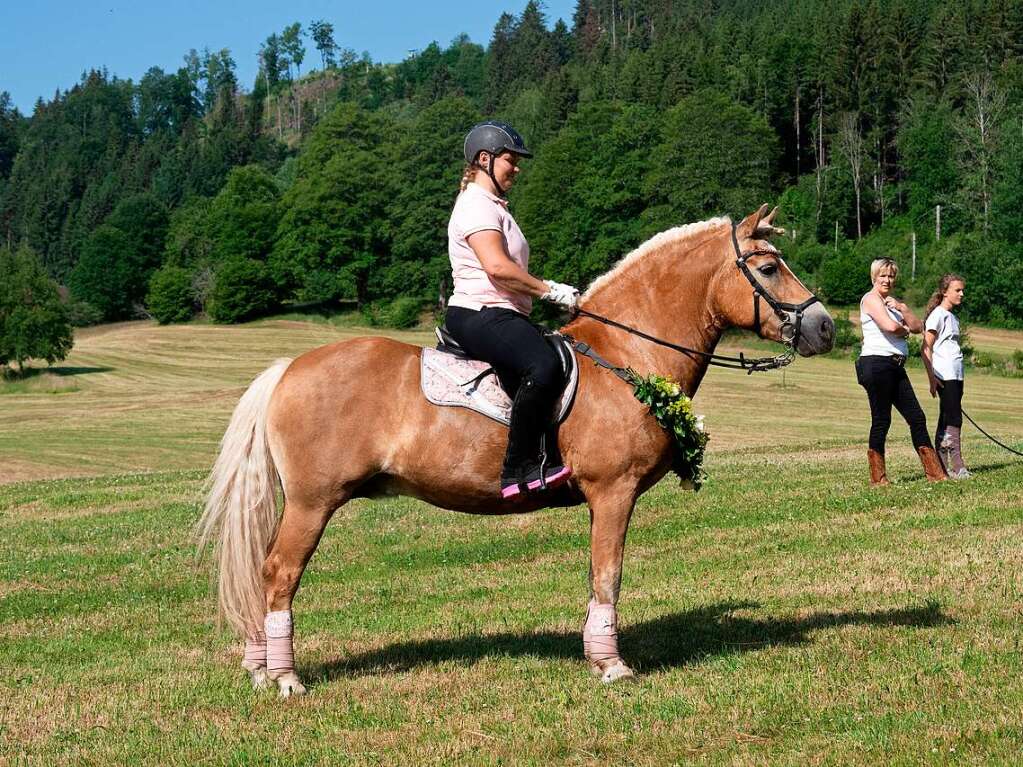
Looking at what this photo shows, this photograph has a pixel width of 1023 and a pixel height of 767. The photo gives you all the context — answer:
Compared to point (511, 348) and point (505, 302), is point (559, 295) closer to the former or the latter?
point (505, 302)

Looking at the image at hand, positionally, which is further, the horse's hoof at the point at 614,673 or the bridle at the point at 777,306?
the bridle at the point at 777,306

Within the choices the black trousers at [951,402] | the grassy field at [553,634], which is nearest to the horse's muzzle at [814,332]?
the grassy field at [553,634]

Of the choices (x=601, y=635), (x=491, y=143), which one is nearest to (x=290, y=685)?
(x=601, y=635)

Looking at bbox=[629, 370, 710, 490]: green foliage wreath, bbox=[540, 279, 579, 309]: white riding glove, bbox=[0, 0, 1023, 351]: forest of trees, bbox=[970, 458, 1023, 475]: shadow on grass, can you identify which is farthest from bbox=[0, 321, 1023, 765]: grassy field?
bbox=[0, 0, 1023, 351]: forest of trees

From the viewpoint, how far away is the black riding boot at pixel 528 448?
820 centimetres

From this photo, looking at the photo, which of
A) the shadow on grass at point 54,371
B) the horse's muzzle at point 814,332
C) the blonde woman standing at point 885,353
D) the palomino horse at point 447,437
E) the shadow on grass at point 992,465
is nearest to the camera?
the palomino horse at point 447,437

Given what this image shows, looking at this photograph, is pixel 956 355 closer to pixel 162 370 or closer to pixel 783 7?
pixel 162 370

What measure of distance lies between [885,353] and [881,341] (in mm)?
168

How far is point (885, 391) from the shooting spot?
615 inches

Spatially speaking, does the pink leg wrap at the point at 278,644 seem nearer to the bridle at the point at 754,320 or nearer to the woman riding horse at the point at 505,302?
the woman riding horse at the point at 505,302

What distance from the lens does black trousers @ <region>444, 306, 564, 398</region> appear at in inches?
322

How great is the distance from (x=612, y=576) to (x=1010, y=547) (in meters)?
5.22

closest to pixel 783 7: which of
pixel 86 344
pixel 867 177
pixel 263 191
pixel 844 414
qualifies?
pixel 867 177

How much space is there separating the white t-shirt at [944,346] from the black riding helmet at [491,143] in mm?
9871
